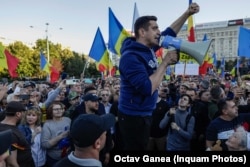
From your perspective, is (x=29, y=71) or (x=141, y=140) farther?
(x=29, y=71)

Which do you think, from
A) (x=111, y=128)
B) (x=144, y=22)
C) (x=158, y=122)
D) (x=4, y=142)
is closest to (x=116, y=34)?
(x=158, y=122)

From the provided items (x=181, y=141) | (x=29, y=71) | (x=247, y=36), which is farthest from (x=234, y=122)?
(x=29, y=71)

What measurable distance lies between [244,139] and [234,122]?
5.68 ft

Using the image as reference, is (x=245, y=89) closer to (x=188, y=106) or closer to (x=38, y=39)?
(x=188, y=106)

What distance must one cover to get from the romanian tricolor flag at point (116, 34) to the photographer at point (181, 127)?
475cm

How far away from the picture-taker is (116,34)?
437 inches

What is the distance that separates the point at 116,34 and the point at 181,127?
5492mm

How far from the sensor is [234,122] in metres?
5.30

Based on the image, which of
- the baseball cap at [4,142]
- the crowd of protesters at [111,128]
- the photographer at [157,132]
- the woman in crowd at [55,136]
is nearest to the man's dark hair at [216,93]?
the crowd of protesters at [111,128]

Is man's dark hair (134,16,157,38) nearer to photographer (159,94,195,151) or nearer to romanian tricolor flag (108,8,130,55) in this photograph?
photographer (159,94,195,151)

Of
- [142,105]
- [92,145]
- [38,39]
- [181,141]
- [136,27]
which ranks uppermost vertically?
[38,39]

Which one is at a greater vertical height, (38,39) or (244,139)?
(38,39)

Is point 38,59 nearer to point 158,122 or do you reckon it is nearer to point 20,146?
A: point 158,122

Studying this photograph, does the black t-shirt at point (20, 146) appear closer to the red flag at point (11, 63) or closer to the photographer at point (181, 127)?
the photographer at point (181, 127)
